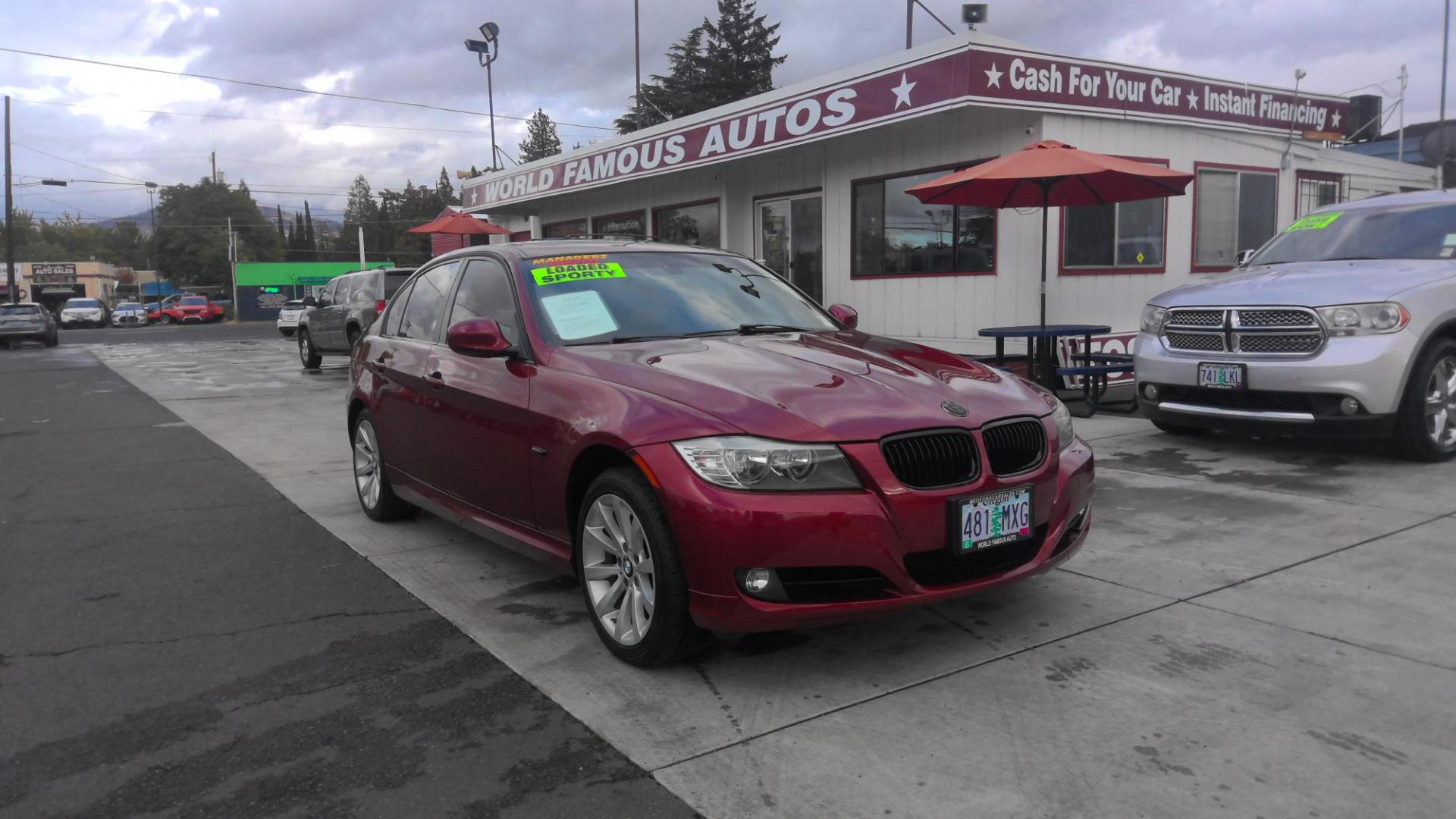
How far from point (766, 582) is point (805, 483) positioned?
0.34m

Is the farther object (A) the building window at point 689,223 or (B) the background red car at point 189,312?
(B) the background red car at point 189,312

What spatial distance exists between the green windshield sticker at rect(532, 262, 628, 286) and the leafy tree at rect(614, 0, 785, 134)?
151 feet

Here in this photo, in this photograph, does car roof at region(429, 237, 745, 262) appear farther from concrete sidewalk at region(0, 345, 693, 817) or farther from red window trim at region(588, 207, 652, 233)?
red window trim at region(588, 207, 652, 233)

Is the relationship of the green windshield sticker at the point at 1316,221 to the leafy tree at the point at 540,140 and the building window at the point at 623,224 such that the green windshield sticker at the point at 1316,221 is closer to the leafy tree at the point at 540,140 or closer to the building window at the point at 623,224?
the building window at the point at 623,224

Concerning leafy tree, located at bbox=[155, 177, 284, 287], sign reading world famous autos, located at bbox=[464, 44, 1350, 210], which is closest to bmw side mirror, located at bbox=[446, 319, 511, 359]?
sign reading world famous autos, located at bbox=[464, 44, 1350, 210]

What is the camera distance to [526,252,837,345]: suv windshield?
4215 mm

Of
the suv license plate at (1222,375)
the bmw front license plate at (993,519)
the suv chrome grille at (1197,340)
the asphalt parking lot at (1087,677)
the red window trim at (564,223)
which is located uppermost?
the red window trim at (564,223)

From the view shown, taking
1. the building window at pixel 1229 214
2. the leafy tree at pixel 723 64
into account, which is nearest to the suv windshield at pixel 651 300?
the building window at pixel 1229 214

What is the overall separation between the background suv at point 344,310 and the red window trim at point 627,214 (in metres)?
4.44

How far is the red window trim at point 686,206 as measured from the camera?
606 inches

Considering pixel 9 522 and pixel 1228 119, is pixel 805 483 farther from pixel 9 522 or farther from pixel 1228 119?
pixel 1228 119

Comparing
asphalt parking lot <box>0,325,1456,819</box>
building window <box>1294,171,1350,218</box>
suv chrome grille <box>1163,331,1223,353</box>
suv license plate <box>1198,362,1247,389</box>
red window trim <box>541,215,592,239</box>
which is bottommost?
asphalt parking lot <box>0,325,1456,819</box>

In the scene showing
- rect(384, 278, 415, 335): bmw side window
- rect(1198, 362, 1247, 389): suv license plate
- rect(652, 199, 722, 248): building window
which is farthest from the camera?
rect(652, 199, 722, 248): building window

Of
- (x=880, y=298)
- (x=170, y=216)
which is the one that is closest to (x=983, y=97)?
(x=880, y=298)
